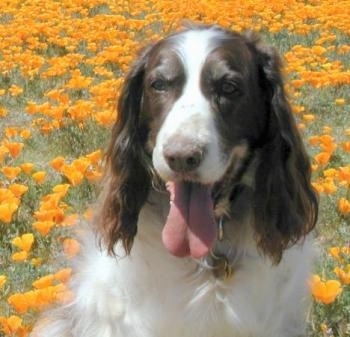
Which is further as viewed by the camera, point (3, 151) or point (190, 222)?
point (3, 151)

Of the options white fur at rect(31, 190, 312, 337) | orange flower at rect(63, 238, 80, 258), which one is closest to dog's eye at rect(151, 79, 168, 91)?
white fur at rect(31, 190, 312, 337)

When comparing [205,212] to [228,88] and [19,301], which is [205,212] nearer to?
[228,88]

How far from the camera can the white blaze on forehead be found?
356cm

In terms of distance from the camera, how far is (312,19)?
40.0ft

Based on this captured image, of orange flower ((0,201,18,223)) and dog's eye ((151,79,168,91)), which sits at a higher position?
dog's eye ((151,79,168,91))

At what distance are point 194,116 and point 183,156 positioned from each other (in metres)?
0.23

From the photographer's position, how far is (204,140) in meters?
3.54

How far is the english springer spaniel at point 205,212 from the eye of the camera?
3.85 m

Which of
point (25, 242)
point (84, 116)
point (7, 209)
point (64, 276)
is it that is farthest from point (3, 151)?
point (64, 276)

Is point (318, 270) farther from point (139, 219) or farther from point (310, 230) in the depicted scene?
point (139, 219)

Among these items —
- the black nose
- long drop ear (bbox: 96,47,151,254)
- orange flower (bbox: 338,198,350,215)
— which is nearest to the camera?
the black nose

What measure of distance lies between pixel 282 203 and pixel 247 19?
8273mm

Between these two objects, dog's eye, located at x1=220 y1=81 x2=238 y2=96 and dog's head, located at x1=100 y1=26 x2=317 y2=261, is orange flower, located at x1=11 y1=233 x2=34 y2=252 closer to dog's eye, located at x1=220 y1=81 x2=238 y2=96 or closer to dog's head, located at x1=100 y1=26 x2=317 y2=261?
dog's head, located at x1=100 y1=26 x2=317 y2=261

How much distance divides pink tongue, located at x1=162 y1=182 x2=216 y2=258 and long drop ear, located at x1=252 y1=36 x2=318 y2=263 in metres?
0.29
